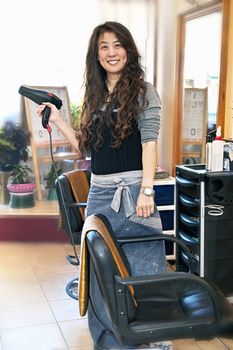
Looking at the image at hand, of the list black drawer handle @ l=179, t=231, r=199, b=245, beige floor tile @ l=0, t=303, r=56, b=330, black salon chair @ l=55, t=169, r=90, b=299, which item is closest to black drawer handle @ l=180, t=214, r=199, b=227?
black drawer handle @ l=179, t=231, r=199, b=245

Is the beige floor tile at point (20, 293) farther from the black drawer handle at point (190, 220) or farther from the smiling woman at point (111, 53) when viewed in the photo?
the smiling woman at point (111, 53)

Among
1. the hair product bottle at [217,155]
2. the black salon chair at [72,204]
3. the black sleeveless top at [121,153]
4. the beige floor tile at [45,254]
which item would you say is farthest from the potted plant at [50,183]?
the black sleeveless top at [121,153]

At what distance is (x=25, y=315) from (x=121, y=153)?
1.29 metres

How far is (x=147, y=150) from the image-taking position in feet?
5.71

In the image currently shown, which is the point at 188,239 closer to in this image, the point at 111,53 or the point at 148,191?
the point at 148,191

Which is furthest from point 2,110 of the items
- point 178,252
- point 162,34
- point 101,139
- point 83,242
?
point 83,242

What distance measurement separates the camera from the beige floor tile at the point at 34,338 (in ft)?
7.24

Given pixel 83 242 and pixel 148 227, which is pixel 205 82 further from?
pixel 83 242

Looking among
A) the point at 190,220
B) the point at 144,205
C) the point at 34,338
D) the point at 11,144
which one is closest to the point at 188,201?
the point at 190,220

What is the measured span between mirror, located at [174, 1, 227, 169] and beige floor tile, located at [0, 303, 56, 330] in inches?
60.6

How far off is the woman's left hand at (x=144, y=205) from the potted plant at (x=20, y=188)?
217 centimetres

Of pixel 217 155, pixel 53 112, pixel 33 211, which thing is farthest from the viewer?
pixel 33 211

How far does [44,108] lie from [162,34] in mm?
1977

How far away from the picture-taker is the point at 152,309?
5.36 ft
